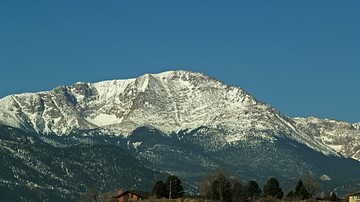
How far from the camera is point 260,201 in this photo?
645ft

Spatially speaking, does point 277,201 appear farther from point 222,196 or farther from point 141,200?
point 141,200

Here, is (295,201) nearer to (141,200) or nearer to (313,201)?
(313,201)

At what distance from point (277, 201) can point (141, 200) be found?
81.4 feet

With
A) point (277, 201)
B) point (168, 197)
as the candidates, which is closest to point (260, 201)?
point (277, 201)

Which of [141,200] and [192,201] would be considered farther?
[141,200]

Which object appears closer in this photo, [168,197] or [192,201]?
[192,201]

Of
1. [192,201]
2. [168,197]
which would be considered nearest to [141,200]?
[168,197]

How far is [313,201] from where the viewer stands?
19862 centimetres

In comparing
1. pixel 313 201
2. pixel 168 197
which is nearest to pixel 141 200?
pixel 168 197

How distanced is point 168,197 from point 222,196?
987 centimetres

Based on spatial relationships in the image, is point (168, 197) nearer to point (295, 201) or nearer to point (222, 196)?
point (222, 196)

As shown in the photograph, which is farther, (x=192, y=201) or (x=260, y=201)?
(x=260, y=201)

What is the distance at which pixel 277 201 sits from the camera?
197 m

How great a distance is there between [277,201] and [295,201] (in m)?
3.51
